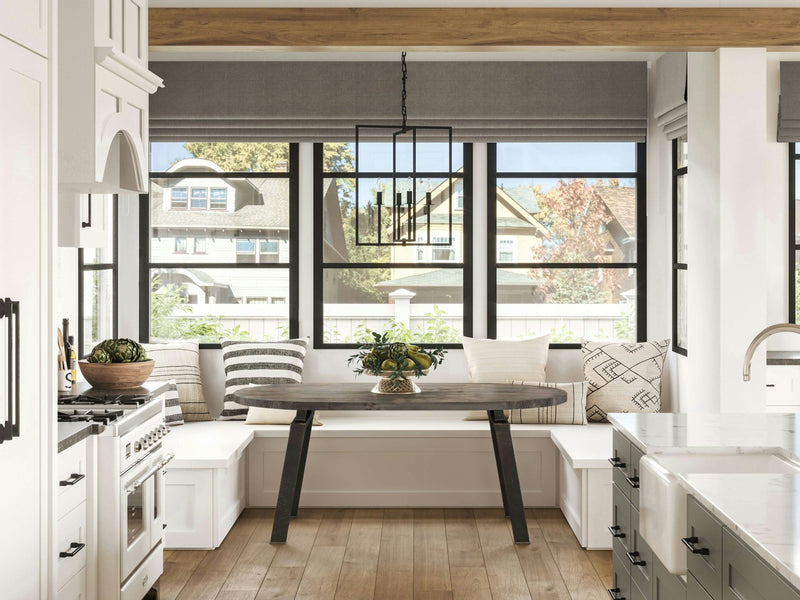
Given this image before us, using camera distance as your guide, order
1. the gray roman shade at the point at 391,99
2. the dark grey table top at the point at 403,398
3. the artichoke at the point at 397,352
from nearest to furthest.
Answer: the dark grey table top at the point at 403,398 → the artichoke at the point at 397,352 → the gray roman shade at the point at 391,99

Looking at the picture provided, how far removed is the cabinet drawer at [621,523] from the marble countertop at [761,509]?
33.2 inches

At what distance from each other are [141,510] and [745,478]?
227 centimetres

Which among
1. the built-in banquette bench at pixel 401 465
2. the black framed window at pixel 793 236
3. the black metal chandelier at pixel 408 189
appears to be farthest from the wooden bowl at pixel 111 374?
the black framed window at pixel 793 236

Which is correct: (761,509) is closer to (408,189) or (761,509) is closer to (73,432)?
(73,432)

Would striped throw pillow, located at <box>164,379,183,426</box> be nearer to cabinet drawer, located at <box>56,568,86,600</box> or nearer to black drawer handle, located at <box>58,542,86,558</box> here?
cabinet drawer, located at <box>56,568,86,600</box>

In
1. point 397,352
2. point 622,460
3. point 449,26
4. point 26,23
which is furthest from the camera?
point 397,352

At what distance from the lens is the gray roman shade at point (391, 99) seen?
571 cm

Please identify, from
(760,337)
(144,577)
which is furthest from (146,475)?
(760,337)

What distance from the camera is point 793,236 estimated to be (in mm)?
5484

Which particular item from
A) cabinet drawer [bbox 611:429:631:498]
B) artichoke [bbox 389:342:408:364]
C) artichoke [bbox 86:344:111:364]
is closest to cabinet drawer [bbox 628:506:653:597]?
cabinet drawer [bbox 611:429:631:498]

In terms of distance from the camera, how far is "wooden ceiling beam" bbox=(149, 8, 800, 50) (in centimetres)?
432

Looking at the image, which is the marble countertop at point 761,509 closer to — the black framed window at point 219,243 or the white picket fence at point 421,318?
the white picket fence at point 421,318

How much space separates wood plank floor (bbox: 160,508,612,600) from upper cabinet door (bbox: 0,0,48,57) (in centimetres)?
234

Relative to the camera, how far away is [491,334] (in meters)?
5.90
